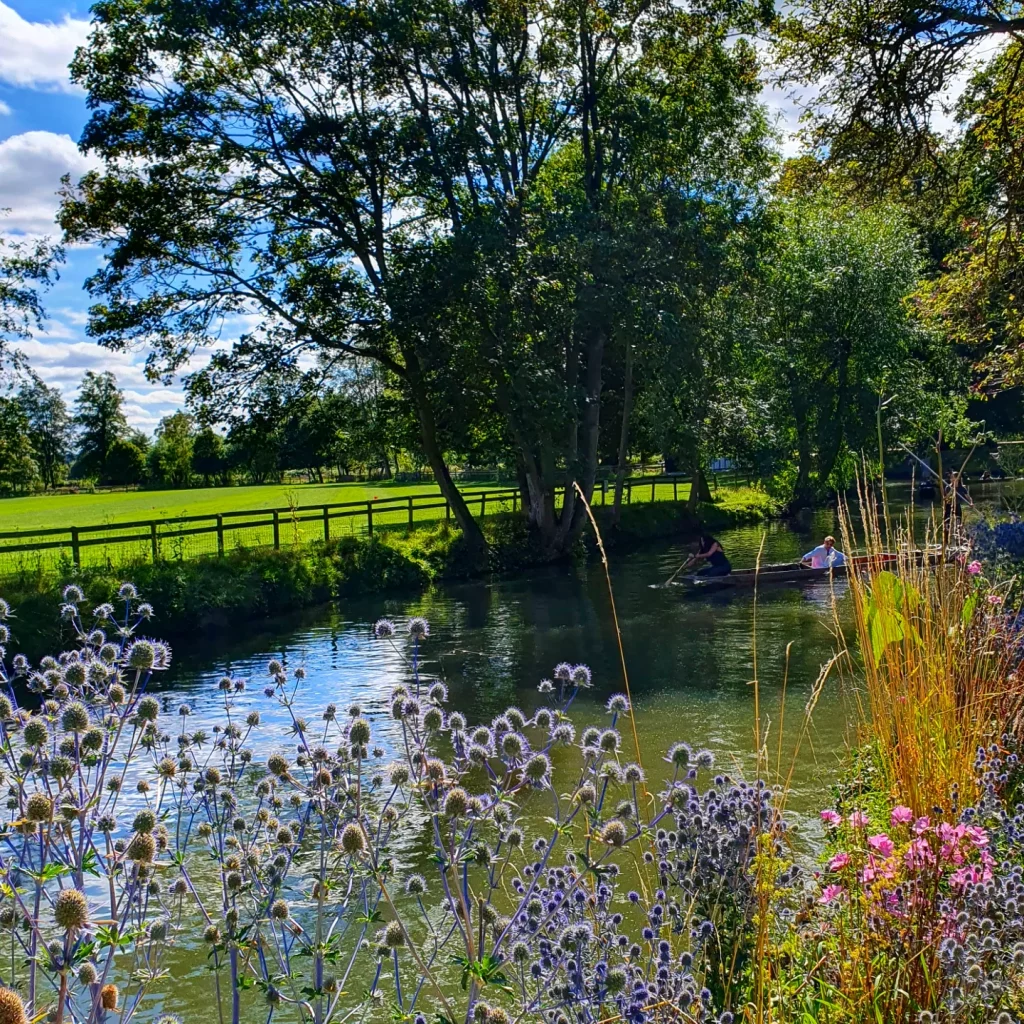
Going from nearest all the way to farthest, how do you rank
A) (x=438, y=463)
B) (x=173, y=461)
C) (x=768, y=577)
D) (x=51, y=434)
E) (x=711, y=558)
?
(x=768, y=577) → (x=711, y=558) → (x=438, y=463) → (x=173, y=461) → (x=51, y=434)

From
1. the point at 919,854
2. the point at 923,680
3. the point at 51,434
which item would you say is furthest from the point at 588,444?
the point at 51,434

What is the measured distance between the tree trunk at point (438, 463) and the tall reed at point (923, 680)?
18.9 metres

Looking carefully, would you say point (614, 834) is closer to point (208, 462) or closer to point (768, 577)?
point (768, 577)

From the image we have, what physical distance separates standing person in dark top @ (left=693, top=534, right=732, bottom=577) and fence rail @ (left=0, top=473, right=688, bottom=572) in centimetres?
492

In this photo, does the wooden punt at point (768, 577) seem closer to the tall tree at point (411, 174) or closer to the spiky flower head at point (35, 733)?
the tall tree at point (411, 174)

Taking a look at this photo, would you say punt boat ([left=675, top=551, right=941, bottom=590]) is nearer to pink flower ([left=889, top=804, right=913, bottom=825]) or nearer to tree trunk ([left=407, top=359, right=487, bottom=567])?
tree trunk ([left=407, top=359, right=487, bottom=567])

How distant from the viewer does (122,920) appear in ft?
8.60

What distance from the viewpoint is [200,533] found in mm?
24344

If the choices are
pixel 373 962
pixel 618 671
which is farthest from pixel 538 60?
pixel 373 962

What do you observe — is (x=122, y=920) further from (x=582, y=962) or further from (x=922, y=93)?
(x=922, y=93)

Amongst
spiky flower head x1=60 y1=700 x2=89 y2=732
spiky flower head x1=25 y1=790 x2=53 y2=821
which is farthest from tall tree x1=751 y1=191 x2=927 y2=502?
spiky flower head x1=25 y1=790 x2=53 y2=821

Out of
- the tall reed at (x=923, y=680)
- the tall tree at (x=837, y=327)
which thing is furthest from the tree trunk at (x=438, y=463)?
the tall reed at (x=923, y=680)

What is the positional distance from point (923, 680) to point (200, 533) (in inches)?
864

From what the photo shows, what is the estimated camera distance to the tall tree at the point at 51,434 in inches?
3770
